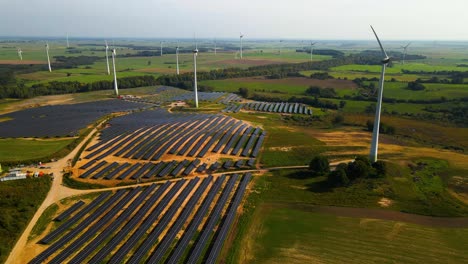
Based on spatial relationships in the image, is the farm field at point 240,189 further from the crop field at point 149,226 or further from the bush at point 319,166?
the bush at point 319,166

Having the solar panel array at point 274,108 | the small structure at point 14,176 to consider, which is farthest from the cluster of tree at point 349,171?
the solar panel array at point 274,108

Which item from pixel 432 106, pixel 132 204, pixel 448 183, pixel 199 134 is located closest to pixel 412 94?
pixel 432 106

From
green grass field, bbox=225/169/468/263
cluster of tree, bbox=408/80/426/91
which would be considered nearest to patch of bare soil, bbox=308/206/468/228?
green grass field, bbox=225/169/468/263

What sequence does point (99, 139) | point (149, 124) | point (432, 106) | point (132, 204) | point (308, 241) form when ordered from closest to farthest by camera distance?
point (308, 241) < point (132, 204) < point (99, 139) < point (149, 124) < point (432, 106)

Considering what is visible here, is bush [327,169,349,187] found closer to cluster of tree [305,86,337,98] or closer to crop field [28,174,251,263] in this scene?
crop field [28,174,251,263]

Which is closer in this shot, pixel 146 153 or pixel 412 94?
pixel 146 153

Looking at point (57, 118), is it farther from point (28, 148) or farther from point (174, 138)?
point (174, 138)

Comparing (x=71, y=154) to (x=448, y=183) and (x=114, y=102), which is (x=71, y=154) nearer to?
(x=114, y=102)
